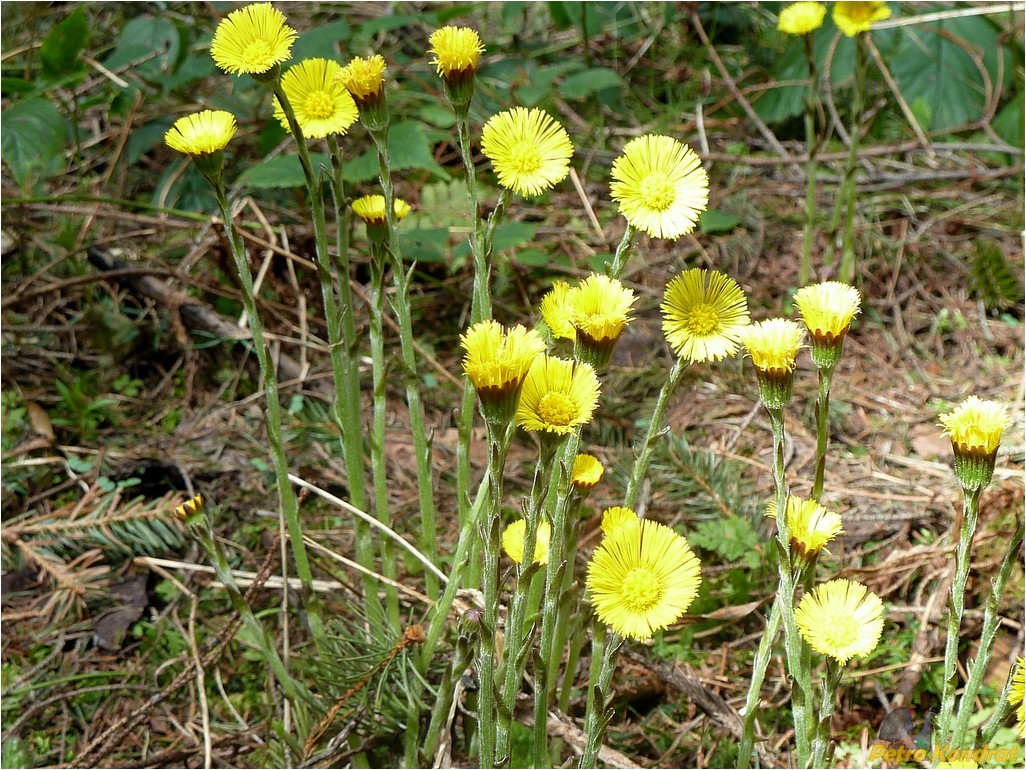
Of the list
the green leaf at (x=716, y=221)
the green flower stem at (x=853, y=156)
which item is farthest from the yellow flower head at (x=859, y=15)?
the green leaf at (x=716, y=221)

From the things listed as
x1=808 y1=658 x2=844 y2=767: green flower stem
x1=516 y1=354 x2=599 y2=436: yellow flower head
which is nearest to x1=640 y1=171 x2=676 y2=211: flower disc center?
x1=516 y1=354 x2=599 y2=436: yellow flower head

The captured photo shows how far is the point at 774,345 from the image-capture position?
3.31ft

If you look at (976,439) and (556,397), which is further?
(976,439)

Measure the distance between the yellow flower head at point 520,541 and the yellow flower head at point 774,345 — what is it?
353mm

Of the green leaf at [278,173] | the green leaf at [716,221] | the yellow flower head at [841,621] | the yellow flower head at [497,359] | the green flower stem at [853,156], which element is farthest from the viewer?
the green leaf at [716,221]

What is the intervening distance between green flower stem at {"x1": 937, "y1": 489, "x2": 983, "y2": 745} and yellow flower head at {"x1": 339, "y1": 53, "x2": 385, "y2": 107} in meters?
0.95

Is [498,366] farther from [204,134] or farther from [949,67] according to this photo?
[949,67]

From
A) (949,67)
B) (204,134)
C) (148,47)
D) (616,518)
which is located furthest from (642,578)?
(949,67)

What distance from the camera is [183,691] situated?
5.52 ft

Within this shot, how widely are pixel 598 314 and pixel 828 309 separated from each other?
297 mm

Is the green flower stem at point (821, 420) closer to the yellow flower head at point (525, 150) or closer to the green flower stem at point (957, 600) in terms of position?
the green flower stem at point (957, 600)

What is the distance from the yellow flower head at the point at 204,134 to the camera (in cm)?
118

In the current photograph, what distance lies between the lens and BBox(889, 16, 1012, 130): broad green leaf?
9.95 ft

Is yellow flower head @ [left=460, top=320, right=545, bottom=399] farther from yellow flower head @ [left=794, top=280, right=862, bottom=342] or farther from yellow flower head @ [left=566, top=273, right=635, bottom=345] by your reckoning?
yellow flower head @ [left=794, top=280, right=862, bottom=342]
